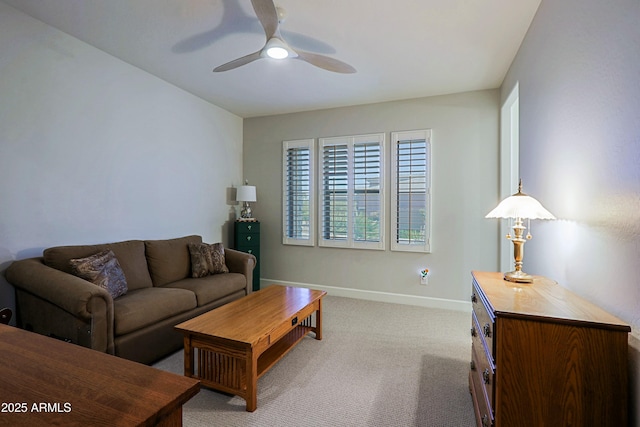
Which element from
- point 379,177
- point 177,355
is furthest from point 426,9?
point 177,355

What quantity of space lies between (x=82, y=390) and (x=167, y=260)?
281cm

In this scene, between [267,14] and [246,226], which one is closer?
[267,14]

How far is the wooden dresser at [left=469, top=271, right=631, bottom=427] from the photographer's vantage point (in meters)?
1.06

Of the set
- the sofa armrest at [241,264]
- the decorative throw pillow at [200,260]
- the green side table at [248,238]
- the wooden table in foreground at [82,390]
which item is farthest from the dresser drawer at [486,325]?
the green side table at [248,238]

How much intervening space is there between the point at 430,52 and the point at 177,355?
3.56m

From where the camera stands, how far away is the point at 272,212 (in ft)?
15.6

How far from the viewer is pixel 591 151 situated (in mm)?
1437

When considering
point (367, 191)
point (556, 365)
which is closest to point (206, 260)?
point (367, 191)

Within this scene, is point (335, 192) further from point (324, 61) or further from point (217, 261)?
point (324, 61)

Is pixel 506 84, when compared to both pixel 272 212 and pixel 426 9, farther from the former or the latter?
pixel 272 212

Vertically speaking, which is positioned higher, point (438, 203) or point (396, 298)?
point (438, 203)

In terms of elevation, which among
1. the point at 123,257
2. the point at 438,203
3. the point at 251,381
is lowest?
the point at 251,381

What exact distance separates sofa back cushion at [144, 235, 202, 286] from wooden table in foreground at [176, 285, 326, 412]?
1.11 metres

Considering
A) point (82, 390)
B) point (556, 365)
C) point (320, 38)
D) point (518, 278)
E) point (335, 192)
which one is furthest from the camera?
point (335, 192)
